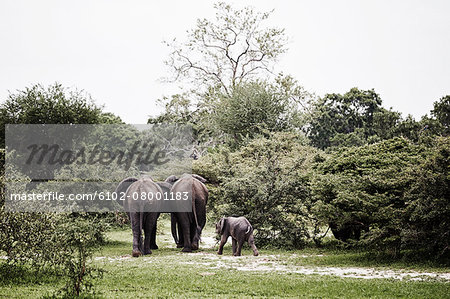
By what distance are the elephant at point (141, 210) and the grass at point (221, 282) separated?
1167mm

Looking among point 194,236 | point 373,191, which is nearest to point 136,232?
point 194,236

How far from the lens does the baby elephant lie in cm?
1530

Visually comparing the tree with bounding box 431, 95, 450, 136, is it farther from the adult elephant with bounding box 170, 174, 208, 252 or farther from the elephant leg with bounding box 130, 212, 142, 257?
the elephant leg with bounding box 130, 212, 142, 257

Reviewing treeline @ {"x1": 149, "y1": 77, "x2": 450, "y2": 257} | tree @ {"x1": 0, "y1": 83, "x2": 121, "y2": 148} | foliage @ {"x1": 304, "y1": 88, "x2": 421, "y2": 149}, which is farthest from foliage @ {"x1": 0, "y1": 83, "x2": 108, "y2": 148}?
foliage @ {"x1": 304, "y1": 88, "x2": 421, "y2": 149}

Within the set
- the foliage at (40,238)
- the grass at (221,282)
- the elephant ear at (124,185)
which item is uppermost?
the elephant ear at (124,185)

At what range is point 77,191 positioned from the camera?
2073 centimetres

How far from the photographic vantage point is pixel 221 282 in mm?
10344

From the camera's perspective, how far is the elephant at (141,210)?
1538cm

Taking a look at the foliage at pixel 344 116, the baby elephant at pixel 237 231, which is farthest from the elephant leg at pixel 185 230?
the foliage at pixel 344 116

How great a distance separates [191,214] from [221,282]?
7398 millimetres

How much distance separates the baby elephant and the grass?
2.90 ft

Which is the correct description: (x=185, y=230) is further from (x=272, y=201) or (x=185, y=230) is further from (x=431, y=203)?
(x=431, y=203)

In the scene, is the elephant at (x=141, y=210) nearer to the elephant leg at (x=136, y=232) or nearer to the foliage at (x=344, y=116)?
the elephant leg at (x=136, y=232)

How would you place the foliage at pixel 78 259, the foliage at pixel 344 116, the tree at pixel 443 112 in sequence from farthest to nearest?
the foliage at pixel 344 116 < the tree at pixel 443 112 < the foliage at pixel 78 259
